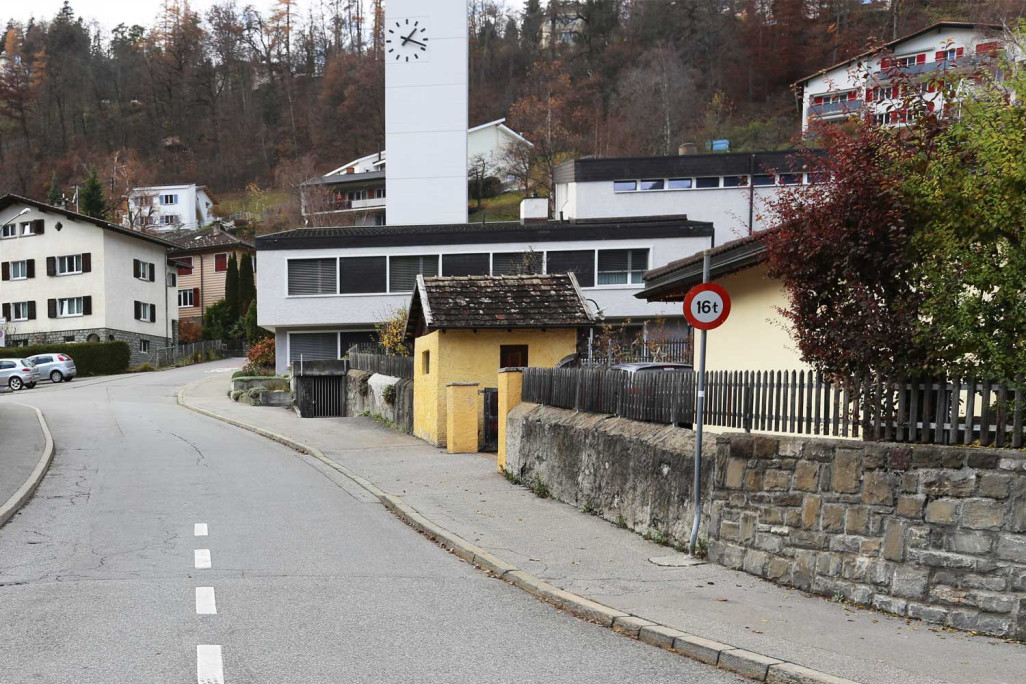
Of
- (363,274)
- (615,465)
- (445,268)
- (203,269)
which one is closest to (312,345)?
(363,274)

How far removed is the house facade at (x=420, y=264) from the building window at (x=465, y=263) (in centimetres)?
4

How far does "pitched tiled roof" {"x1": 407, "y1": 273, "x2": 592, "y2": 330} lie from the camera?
22.9 metres

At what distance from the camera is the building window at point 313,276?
42812 mm

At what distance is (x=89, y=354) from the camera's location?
193 ft

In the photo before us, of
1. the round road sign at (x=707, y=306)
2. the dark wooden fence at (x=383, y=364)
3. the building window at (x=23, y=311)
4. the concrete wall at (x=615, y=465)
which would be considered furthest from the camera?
the building window at (x=23, y=311)

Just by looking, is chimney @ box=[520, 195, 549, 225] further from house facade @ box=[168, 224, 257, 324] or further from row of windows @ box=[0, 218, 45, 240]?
house facade @ box=[168, 224, 257, 324]

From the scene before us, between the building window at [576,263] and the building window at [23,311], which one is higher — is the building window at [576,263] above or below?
above

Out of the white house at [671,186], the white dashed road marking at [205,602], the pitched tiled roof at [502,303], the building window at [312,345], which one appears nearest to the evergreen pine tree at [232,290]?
the building window at [312,345]

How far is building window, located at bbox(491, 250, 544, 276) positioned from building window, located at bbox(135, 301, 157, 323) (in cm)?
3425

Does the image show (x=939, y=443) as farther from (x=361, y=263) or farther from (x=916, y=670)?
(x=361, y=263)

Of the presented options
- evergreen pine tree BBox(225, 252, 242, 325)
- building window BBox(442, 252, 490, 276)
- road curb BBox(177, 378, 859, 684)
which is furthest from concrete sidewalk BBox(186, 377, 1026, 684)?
evergreen pine tree BBox(225, 252, 242, 325)

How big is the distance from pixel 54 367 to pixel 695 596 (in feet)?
170

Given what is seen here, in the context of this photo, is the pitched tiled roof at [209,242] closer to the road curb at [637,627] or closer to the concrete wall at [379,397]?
the concrete wall at [379,397]

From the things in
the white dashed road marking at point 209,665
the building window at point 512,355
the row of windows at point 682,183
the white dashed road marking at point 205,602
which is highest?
the row of windows at point 682,183
